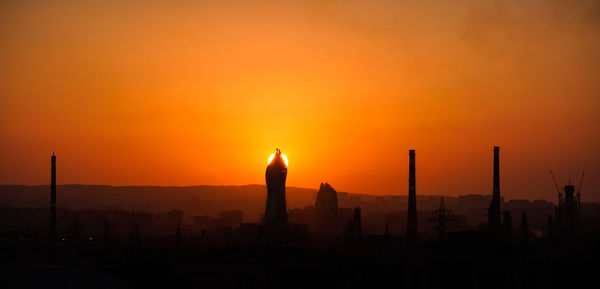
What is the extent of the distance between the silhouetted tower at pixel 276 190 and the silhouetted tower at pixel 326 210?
83.7 ft

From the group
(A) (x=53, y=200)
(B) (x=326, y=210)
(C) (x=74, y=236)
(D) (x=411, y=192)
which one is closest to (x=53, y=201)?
(A) (x=53, y=200)

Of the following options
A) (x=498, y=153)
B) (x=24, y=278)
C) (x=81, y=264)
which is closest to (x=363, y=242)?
(x=498, y=153)

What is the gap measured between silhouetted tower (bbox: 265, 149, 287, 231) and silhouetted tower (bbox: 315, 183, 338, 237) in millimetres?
25500

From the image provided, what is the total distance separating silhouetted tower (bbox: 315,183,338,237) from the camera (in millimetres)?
149750

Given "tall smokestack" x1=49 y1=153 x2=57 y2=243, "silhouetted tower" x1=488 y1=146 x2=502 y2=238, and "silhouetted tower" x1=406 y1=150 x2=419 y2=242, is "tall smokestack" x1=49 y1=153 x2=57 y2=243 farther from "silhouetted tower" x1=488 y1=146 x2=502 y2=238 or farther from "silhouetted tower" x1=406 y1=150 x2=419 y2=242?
"silhouetted tower" x1=488 y1=146 x2=502 y2=238

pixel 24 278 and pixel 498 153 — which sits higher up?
pixel 498 153

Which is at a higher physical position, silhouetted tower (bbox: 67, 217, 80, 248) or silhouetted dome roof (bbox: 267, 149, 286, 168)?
silhouetted dome roof (bbox: 267, 149, 286, 168)

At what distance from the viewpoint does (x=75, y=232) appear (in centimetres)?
9650

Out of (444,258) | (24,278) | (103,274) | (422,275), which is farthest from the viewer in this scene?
(444,258)

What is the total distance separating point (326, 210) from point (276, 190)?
29.3 meters

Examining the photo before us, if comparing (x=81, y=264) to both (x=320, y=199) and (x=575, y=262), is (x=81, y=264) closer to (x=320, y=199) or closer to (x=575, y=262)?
(x=575, y=262)

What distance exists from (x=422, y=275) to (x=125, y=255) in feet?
88.4

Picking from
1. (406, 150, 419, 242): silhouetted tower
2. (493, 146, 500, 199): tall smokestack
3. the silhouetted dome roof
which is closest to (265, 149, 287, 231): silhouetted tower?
the silhouetted dome roof

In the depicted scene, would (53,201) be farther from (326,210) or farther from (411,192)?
(326,210)
